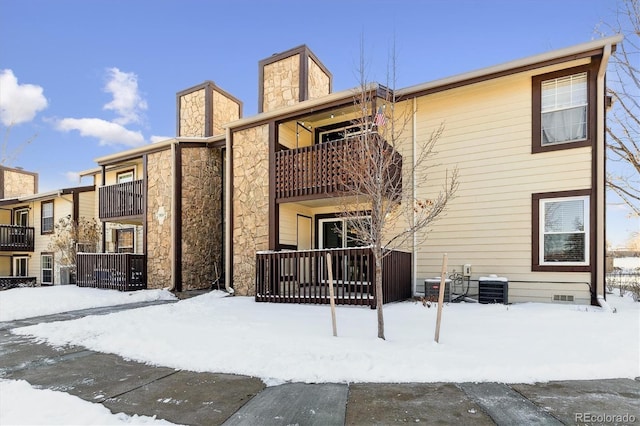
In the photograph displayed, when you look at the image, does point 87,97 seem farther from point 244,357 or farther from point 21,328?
point 244,357

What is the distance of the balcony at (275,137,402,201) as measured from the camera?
8.73 meters

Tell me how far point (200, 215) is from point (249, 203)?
2903mm

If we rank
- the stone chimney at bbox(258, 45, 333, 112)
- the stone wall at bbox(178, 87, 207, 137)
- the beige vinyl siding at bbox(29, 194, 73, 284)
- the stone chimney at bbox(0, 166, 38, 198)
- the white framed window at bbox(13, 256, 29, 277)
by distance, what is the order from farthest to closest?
the stone chimney at bbox(0, 166, 38, 198) < the white framed window at bbox(13, 256, 29, 277) < the beige vinyl siding at bbox(29, 194, 73, 284) < the stone wall at bbox(178, 87, 207, 137) < the stone chimney at bbox(258, 45, 333, 112)

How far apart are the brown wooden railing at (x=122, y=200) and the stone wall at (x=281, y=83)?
582 centimetres

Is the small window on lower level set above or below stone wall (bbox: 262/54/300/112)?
below

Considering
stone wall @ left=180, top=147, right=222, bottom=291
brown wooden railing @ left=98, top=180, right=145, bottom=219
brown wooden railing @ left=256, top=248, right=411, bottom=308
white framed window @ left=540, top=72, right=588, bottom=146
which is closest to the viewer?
brown wooden railing @ left=256, top=248, right=411, bottom=308

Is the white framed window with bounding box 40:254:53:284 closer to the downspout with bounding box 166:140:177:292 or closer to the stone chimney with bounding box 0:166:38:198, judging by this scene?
the stone chimney with bounding box 0:166:38:198

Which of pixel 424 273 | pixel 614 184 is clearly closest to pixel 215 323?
pixel 424 273

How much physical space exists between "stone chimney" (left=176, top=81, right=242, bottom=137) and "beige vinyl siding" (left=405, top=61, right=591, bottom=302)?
851 cm

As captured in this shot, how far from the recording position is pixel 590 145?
7.50 m

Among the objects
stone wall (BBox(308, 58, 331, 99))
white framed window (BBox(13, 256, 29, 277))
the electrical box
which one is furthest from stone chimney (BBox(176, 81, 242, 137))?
white framed window (BBox(13, 256, 29, 277))

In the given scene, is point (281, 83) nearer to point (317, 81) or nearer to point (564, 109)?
point (317, 81)

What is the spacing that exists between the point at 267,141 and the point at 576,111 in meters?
7.79

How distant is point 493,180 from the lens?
845 centimetres
